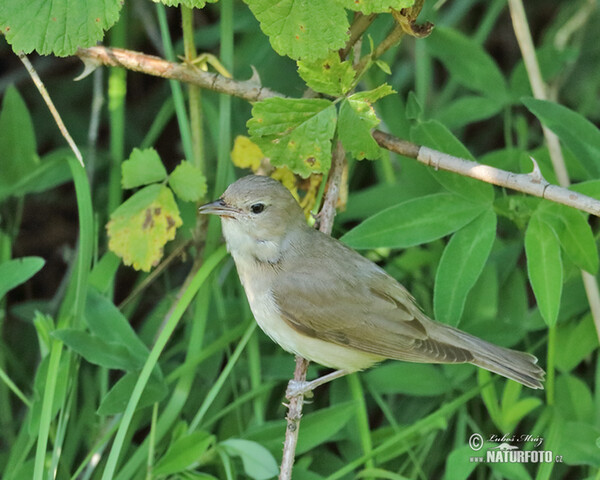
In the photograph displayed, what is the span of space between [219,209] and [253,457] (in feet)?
3.21

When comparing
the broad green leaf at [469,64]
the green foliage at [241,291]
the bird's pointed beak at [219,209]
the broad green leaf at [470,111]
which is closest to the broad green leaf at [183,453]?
the green foliage at [241,291]

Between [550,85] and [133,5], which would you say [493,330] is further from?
[133,5]

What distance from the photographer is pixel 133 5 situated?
417 cm

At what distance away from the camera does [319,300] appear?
3105 millimetres

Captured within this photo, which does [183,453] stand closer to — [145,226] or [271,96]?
[145,226]

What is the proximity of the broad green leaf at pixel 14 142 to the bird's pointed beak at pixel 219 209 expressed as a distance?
3.31ft

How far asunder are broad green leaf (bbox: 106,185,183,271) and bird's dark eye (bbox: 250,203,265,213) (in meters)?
0.30

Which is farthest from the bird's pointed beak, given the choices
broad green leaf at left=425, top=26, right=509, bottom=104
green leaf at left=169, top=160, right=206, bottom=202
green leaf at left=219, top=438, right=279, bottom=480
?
broad green leaf at left=425, top=26, right=509, bottom=104

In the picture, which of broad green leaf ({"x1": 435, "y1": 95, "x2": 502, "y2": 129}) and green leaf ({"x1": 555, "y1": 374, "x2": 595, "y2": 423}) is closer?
green leaf ({"x1": 555, "y1": 374, "x2": 595, "y2": 423})

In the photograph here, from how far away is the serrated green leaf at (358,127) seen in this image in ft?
9.36

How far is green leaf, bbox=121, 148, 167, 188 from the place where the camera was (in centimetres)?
315

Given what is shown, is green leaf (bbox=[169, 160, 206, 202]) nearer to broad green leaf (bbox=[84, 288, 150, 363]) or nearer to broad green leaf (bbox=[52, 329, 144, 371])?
broad green leaf (bbox=[84, 288, 150, 363])

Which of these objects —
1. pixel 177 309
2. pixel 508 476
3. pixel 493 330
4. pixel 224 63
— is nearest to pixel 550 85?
pixel 493 330

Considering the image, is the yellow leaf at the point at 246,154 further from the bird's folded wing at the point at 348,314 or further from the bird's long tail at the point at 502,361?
the bird's long tail at the point at 502,361
